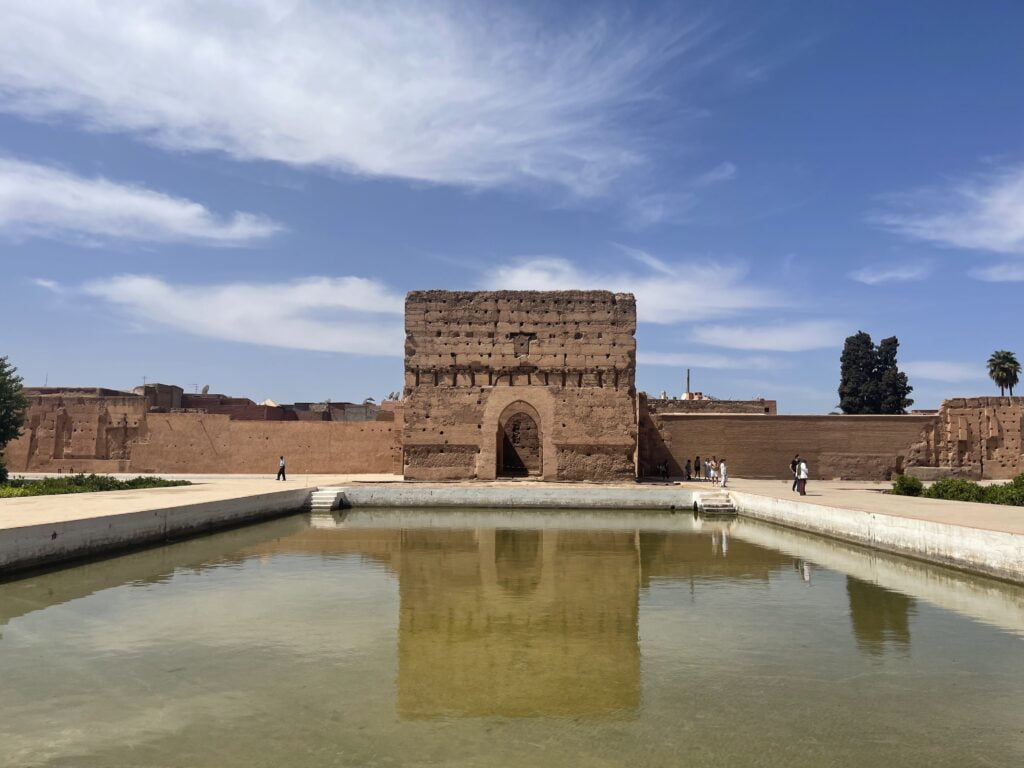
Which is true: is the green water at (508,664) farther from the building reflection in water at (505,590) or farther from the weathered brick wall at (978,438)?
the weathered brick wall at (978,438)

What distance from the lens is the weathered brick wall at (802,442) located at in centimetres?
2375

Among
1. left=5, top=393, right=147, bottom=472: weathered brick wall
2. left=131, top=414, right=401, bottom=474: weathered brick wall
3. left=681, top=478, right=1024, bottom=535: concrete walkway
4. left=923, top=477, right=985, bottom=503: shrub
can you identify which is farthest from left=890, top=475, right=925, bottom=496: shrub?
left=5, top=393, right=147, bottom=472: weathered brick wall

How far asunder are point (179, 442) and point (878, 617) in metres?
25.2

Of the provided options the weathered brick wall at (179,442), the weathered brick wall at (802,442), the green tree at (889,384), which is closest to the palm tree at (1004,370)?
the green tree at (889,384)

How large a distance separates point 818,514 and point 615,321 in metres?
10.1

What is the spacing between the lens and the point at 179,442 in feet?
87.2

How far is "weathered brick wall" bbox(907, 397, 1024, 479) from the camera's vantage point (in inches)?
936

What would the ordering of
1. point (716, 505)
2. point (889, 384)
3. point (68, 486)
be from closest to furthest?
point (68, 486), point (716, 505), point (889, 384)

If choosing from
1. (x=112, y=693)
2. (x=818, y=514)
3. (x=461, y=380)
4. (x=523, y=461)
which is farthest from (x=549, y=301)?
(x=112, y=693)

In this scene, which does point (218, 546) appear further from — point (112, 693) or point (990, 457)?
point (990, 457)

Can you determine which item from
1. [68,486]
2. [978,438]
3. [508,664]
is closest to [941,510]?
[508,664]

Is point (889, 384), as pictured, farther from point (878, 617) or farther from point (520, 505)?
point (878, 617)

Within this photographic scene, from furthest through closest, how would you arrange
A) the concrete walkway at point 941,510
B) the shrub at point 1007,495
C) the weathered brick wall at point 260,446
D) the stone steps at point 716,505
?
the weathered brick wall at point 260,446 < the stone steps at point 716,505 < the shrub at point 1007,495 < the concrete walkway at point 941,510

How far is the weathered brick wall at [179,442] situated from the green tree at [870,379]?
81.6 feet
